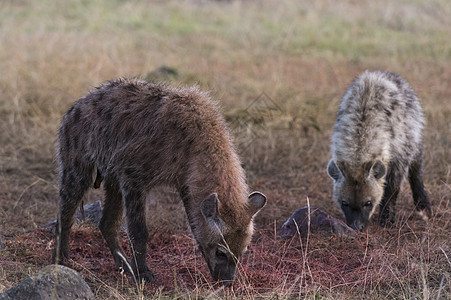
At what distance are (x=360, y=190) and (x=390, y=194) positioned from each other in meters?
0.43

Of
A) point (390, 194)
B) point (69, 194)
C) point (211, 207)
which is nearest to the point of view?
point (211, 207)

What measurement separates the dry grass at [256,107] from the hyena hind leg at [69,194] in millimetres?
204

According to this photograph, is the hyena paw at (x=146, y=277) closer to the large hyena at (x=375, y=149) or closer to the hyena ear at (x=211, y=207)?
the hyena ear at (x=211, y=207)

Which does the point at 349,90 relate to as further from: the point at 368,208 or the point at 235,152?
the point at 235,152

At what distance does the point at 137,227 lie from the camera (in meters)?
4.68

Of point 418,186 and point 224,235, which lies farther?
point 418,186

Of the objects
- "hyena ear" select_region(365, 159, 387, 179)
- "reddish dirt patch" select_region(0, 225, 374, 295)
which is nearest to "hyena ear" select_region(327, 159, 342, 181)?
"hyena ear" select_region(365, 159, 387, 179)

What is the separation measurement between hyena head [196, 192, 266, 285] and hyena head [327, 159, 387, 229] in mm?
2027

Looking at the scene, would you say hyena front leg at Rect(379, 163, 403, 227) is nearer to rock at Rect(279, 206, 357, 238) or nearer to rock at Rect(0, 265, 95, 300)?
rock at Rect(279, 206, 357, 238)

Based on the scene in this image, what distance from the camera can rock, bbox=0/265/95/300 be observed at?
145 inches

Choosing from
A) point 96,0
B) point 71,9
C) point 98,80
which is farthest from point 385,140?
point 96,0

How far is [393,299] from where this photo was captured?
14.1ft

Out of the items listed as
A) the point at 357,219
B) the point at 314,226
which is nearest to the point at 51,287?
the point at 314,226

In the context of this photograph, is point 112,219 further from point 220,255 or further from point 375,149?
point 375,149
